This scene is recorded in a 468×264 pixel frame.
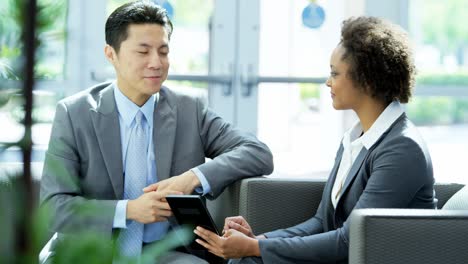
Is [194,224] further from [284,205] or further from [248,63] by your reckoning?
[248,63]

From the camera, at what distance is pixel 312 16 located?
16.6ft

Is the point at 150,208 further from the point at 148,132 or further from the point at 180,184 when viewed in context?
the point at 148,132

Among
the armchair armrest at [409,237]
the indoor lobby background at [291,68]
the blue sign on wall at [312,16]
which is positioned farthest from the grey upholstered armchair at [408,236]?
the blue sign on wall at [312,16]

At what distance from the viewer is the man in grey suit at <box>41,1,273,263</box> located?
8.56ft

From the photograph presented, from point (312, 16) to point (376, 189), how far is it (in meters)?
3.02

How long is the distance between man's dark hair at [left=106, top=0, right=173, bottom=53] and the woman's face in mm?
643

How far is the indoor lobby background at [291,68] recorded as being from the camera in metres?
4.86

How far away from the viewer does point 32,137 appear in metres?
0.46

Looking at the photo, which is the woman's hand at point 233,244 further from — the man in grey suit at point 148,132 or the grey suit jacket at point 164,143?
the grey suit jacket at point 164,143

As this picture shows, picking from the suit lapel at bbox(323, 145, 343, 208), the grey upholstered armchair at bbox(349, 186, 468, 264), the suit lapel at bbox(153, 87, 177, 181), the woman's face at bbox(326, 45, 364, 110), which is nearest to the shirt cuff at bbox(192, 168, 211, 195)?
the suit lapel at bbox(153, 87, 177, 181)

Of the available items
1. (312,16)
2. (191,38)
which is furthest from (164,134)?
(312,16)

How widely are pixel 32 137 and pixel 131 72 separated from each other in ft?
7.39

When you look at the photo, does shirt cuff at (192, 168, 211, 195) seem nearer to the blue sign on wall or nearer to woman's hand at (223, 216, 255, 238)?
woman's hand at (223, 216, 255, 238)

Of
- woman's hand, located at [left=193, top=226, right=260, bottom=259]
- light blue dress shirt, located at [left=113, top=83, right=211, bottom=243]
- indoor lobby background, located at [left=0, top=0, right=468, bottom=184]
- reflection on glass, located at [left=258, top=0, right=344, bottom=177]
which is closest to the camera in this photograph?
woman's hand, located at [left=193, top=226, right=260, bottom=259]
